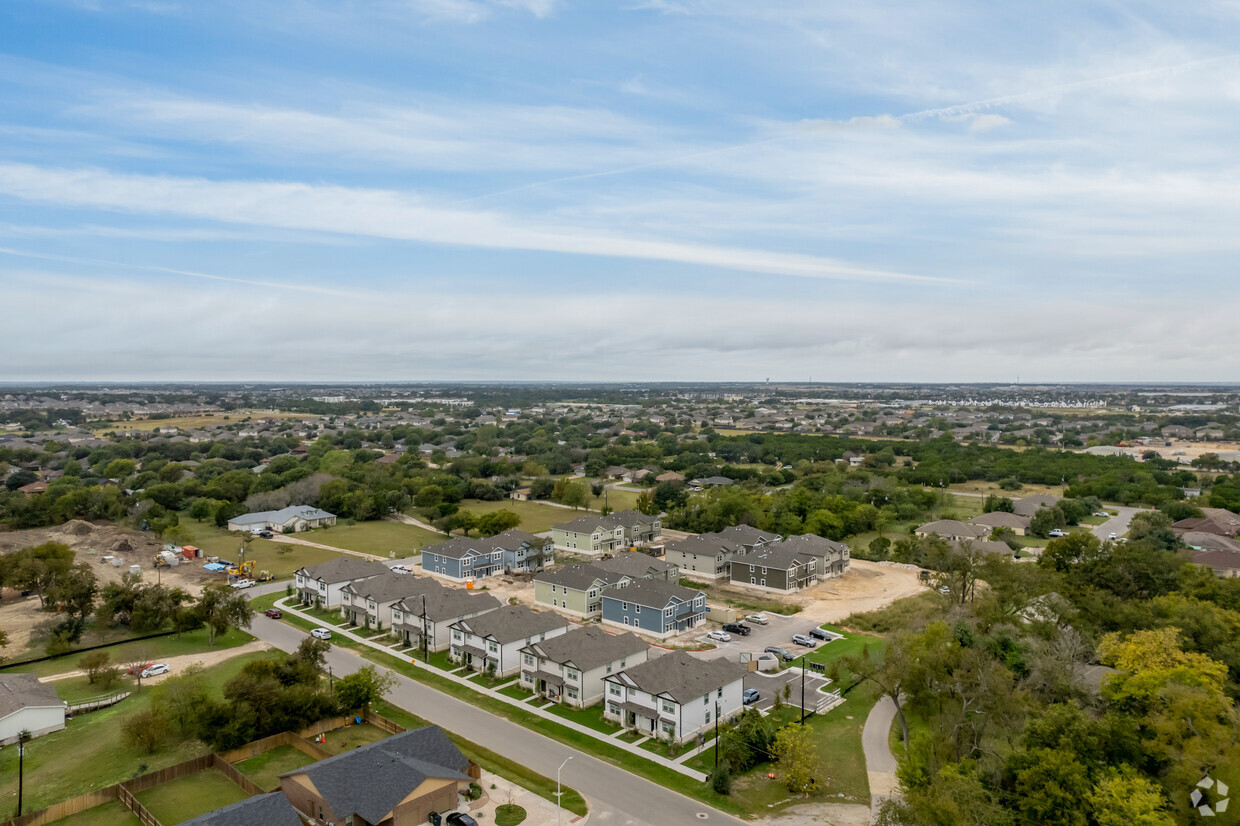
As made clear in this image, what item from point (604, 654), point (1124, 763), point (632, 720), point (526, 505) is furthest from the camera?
point (526, 505)

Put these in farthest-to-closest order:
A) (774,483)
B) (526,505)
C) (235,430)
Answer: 1. (235,430)
2. (774,483)
3. (526,505)

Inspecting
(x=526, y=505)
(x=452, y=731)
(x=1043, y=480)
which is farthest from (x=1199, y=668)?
(x=1043, y=480)

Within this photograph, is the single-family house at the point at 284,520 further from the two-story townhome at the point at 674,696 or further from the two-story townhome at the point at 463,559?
the two-story townhome at the point at 674,696

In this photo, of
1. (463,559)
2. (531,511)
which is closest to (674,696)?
(463,559)

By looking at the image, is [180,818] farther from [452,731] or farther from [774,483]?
[774,483]

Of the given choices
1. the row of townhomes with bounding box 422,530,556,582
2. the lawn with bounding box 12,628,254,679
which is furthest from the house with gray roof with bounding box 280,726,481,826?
the row of townhomes with bounding box 422,530,556,582

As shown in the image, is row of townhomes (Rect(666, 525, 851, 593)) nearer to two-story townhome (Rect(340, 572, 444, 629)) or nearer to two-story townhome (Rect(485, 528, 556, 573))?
two-story townhome (Rect(485, 528, 556, 573))

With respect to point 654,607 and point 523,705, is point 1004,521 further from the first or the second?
point 523,705
